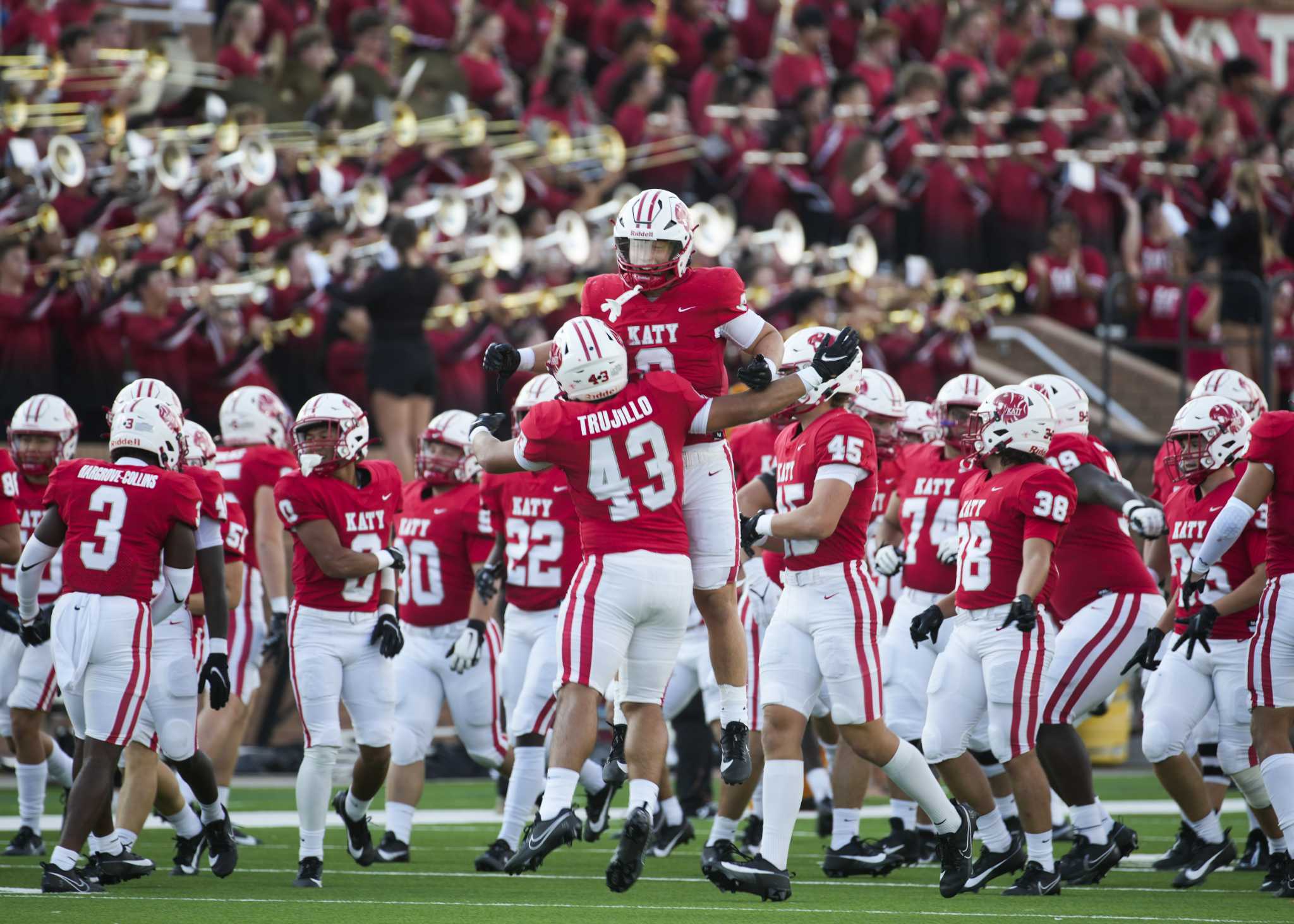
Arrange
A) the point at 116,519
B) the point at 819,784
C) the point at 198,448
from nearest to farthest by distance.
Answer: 1. the point at 116,519
2. the point at 198,448
3. the point at 819,784

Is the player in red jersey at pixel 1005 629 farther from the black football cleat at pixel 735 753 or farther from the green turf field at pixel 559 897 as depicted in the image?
the black football cleat at pixel 735 753

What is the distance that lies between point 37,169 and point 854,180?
293 inches

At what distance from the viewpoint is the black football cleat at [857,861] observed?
8500 mm

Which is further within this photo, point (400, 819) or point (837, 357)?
point (400, 819)

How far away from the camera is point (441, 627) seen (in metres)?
9.54

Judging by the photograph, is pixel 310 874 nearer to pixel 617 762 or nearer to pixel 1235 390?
pixel 617 762

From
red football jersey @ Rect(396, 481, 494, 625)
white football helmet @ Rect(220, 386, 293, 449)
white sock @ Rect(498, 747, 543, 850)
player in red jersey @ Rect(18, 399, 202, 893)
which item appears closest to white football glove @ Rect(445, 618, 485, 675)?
red football jersey @ Rect(396, 481, 494, 625)

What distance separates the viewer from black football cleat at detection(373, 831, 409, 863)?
29.7 feet

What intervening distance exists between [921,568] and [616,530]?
294 centimetres

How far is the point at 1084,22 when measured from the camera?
2312 centimetres

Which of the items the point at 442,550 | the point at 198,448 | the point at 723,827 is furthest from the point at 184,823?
the point at 723,827

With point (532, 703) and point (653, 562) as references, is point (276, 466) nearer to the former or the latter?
point (532, 703)

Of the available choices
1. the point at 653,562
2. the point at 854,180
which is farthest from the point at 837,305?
the point at 653,562

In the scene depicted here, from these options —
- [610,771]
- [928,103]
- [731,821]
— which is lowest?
[731,821]
